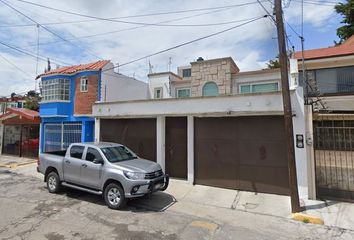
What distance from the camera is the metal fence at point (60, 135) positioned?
15961mm

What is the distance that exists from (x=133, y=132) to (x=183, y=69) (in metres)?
24.8

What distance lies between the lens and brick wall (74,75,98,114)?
15453 millimetres

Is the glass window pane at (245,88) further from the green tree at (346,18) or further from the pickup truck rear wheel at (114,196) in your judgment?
the green tree at (346,18)

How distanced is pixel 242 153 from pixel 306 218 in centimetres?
337

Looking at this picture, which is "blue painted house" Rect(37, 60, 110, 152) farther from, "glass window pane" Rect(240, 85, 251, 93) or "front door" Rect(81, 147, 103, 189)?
"glass window pane" Rect(240, 85, 251, 93)

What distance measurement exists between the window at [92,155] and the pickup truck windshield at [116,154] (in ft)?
0.70

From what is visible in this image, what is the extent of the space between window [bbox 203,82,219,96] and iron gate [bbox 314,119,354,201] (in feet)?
27.1

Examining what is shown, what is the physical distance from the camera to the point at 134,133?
40.6 ft

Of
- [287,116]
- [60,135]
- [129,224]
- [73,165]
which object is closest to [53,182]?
[73,165]

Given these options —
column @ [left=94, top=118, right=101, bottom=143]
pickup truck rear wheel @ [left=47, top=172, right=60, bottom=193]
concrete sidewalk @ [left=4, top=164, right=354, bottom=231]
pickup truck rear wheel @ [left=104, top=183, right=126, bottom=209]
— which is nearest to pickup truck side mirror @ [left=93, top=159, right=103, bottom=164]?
pickup truck rear wheel @ [left=104, top=183, right=126, bottom=209]

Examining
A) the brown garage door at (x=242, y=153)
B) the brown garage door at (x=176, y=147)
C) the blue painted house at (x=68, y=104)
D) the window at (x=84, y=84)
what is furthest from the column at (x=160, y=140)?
the window at (x=84, y=84)

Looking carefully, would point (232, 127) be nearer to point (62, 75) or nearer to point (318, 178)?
point (318, 178)

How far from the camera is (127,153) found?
923cm

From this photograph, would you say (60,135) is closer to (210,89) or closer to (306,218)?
(210,89)
